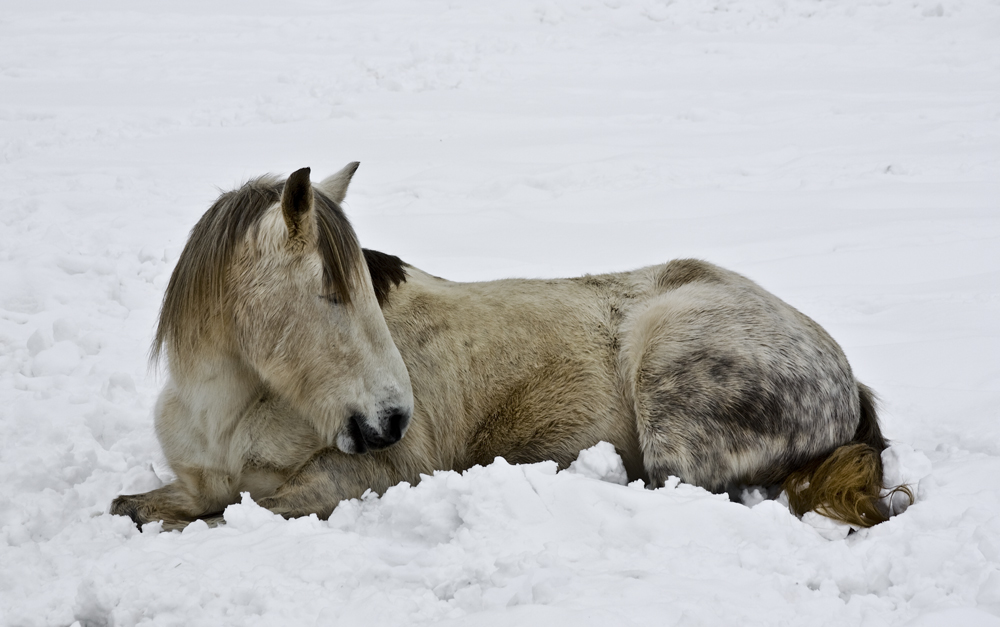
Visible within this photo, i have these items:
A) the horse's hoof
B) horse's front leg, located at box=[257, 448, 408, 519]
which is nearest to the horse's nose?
horse's front leg, located at box=[257, 448, 408, 519]

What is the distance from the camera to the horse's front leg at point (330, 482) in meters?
3.39

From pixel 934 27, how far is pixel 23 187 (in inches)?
558

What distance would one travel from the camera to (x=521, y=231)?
7367mm

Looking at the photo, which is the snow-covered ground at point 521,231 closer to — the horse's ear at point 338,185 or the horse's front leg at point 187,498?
the horse's front leg at point 187,498

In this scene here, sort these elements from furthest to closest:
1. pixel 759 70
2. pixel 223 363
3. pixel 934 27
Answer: pixel 934 27, pixel 759 70, pixel 223 363

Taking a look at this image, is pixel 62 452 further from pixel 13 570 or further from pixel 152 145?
pixel 152 145

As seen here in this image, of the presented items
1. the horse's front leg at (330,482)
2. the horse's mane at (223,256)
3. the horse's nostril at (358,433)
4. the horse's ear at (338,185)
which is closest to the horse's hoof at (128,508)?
the horse's front leg at (330,482)

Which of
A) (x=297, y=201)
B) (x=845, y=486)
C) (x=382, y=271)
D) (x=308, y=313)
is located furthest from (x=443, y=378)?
(x=845, y=486)

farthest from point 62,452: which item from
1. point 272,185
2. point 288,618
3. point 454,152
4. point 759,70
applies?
point 759,70

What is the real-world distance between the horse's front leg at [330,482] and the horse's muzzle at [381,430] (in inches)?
10.9

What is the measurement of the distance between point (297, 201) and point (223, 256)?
0.43 m

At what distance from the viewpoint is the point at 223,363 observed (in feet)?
11.2

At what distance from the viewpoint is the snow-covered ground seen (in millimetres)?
2549

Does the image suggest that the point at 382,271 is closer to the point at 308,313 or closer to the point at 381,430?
the point at 308,313
